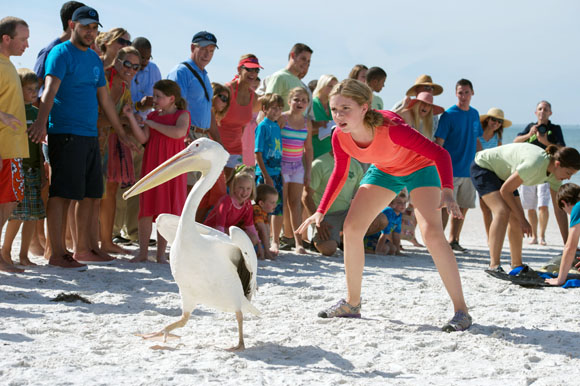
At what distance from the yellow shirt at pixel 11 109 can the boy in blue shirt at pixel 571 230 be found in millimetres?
4845

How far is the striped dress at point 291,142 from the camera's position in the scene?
7.52 metres

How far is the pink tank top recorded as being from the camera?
7285 millimetres

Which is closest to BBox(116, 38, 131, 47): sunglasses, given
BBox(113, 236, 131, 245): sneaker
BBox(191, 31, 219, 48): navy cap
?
BBox(191, 31, 219, 48): navy cap

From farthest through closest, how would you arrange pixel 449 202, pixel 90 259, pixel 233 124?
Result: pixel 233 124 < pixel 90 259 < pixel 449 202

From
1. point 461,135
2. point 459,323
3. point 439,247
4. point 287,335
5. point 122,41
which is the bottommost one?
point 287,335

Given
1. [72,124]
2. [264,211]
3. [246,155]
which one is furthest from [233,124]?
[72,124]

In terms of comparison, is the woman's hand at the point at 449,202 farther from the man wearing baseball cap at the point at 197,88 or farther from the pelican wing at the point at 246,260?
the man wearing baseball cap at the point at 197,88

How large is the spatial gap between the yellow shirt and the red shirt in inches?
107

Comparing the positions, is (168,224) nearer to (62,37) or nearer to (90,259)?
(90,259)

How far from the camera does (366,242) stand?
7.89 meters

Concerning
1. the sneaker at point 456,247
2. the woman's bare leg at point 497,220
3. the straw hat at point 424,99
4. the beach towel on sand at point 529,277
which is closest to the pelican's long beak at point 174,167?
the beach towel on sand at point 529,277

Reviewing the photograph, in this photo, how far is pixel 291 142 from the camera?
7555 millimetres

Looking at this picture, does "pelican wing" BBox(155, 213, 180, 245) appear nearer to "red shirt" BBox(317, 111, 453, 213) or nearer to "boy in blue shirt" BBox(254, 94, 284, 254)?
"red shirt" BBox(317, 111, 453, 213)

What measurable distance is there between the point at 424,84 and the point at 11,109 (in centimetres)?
542
